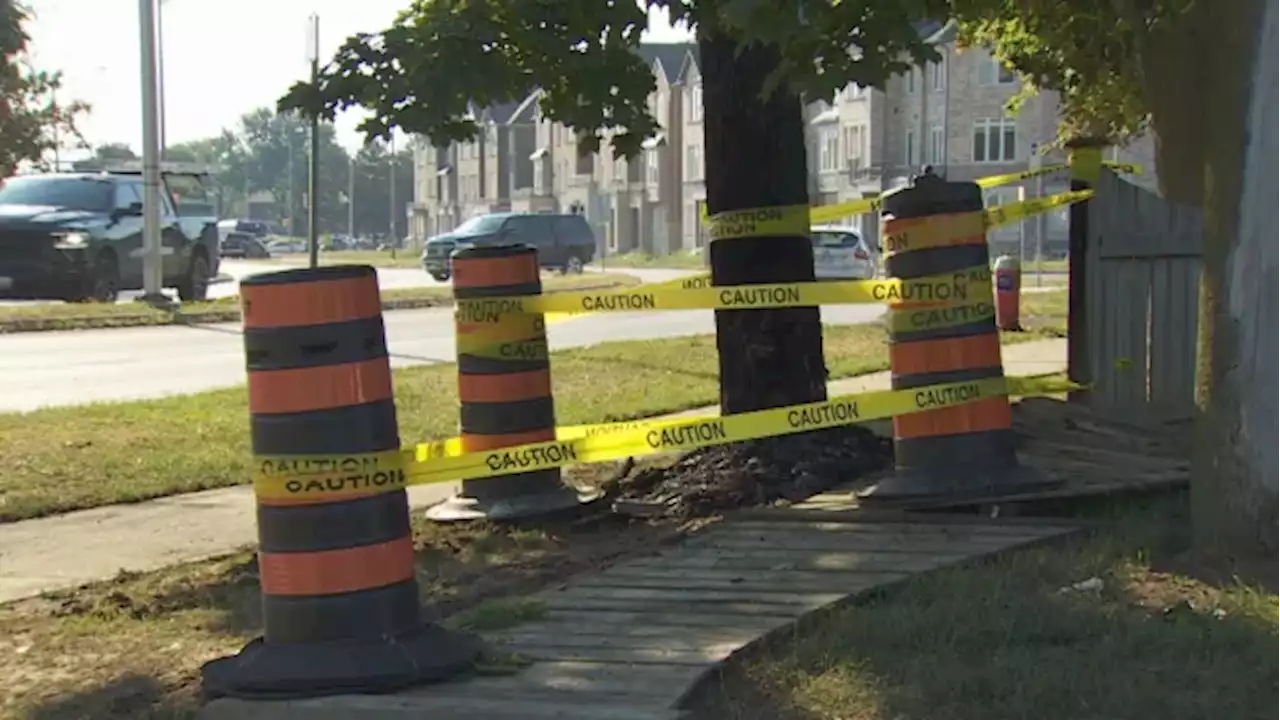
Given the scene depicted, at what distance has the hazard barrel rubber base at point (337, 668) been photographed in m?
4.62

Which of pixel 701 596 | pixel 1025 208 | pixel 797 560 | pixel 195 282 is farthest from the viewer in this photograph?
pixel 195 282

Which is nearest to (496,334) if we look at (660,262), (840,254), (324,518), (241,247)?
(324,518)

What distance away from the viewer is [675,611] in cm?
539

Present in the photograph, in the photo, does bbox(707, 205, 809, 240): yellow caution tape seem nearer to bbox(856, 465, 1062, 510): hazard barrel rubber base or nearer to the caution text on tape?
the caution text on tape

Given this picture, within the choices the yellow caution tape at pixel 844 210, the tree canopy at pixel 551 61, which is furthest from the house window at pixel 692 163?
the tree canopy at pixel 551 61

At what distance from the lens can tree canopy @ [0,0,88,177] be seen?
25.9ft

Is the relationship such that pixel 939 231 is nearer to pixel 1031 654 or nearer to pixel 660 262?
pixel 1031 654

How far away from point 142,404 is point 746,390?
20.3 feet

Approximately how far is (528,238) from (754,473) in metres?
33.3

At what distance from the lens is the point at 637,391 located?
13289 millimetres

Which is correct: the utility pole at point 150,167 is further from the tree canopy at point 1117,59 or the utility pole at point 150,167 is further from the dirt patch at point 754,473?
the dirt patch at point 754,473

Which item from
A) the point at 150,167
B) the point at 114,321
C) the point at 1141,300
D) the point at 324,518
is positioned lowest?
the point at 114,321

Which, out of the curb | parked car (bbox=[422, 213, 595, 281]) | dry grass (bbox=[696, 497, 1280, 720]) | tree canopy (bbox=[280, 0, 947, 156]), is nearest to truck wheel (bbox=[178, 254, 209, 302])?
the curb

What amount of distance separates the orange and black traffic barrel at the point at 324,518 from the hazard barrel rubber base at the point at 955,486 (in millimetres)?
2592
